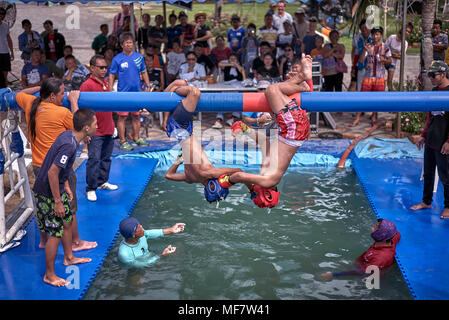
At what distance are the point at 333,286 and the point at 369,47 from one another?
670 centimetres

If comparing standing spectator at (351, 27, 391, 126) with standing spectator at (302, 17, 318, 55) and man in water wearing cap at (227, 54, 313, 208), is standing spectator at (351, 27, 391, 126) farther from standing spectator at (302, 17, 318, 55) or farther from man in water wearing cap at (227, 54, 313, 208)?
man in water wearing cap at (227, 54, 313, 208)

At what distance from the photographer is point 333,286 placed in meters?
5.48

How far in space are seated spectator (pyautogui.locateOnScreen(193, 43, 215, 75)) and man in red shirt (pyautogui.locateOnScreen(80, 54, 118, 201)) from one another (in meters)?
4.76

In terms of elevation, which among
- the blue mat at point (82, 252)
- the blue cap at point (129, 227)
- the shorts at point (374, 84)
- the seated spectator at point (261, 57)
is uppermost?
the seated spectator at point (261, 57)

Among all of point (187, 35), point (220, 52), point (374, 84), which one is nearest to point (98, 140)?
point (220, 52)

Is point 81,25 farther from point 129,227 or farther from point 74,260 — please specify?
point 129,227

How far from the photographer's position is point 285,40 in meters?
11.9

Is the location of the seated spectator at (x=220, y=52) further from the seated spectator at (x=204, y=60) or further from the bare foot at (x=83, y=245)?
the bare foot at (x=83, y=245)

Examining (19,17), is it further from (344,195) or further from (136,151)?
(344,195)

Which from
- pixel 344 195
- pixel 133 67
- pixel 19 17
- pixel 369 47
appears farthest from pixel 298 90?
pixel 19 17

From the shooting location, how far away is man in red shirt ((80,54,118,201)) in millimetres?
7141

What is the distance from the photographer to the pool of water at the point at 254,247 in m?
5.41

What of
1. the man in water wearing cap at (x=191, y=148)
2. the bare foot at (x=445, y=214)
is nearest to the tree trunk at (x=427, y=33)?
the bare foot at (x=445, y=214)

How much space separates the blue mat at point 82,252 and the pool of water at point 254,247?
0.48 ft
